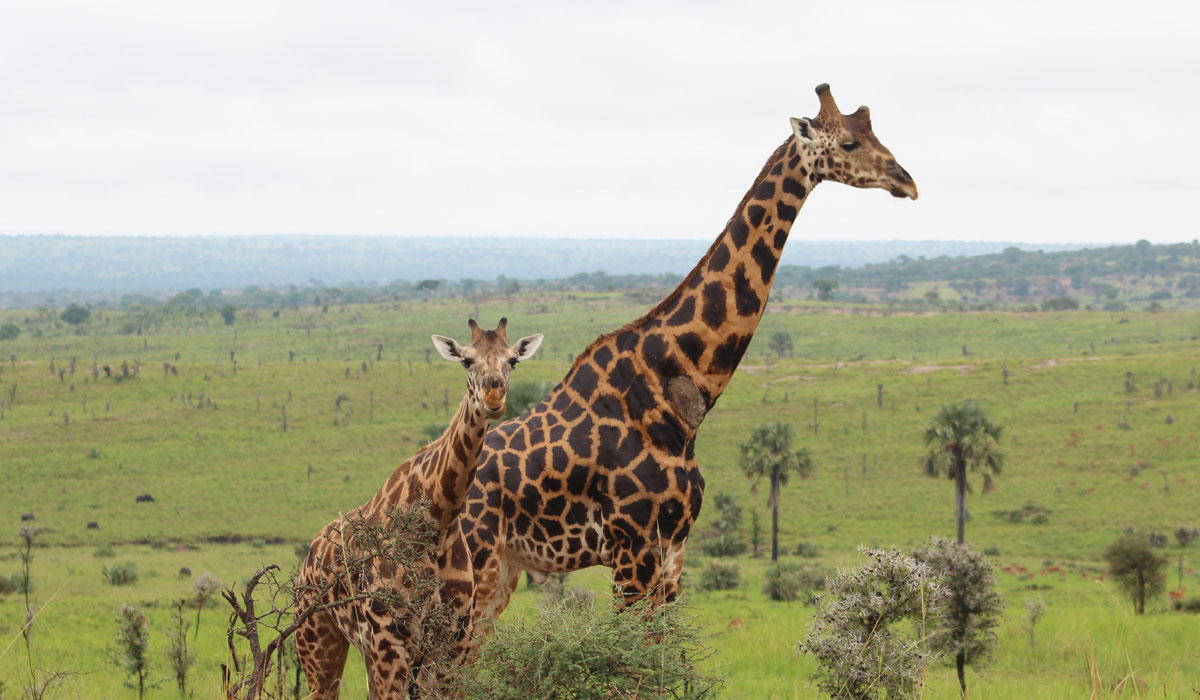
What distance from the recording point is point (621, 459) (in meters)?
6.82

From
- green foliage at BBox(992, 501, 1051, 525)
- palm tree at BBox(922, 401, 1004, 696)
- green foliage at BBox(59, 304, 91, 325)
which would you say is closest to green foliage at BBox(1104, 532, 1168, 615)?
palm tree at BBox(922, 401, 1004, 696)

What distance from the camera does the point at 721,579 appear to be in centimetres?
4947

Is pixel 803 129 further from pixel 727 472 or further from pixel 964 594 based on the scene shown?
pixel 727 472

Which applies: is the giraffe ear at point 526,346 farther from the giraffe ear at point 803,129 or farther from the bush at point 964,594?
the bush at point 964,594

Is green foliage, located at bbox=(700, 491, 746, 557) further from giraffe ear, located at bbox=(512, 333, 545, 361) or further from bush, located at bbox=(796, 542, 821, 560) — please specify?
giraffe ear, located at bbox=(512, 333, 545, 361)

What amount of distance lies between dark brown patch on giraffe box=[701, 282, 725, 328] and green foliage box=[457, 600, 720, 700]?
2.76 m

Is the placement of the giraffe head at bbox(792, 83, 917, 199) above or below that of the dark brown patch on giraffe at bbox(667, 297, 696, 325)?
above

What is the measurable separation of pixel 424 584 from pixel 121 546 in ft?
226

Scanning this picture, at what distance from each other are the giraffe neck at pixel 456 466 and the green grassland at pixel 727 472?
12.5 m

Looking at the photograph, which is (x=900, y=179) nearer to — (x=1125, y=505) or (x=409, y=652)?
(x=409, y=652)

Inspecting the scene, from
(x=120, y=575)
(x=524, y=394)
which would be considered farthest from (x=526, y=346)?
(x=120, y=575)

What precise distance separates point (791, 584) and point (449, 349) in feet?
135

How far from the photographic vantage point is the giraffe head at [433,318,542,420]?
5.82m

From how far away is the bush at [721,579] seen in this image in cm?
4898
